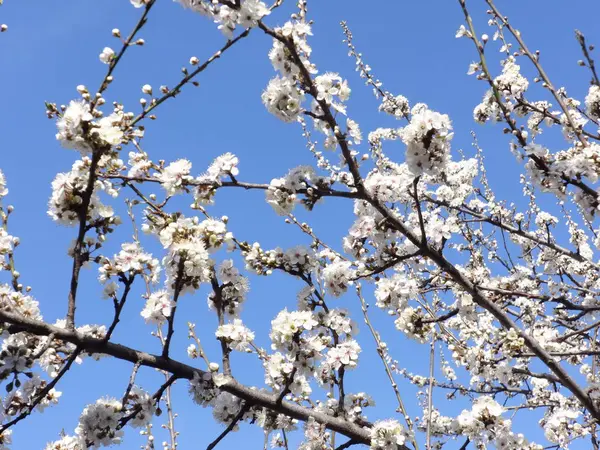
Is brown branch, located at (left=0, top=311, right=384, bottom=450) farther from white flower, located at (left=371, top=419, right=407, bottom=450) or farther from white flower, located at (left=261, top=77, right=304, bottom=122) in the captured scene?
white flower, located at (left=261, top=77, right=304, bottom=122)

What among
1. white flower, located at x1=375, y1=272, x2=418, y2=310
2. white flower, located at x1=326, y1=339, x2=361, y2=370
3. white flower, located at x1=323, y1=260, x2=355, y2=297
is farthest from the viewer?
white flower, located at x1=375, y1=272, x2=418, y2=310

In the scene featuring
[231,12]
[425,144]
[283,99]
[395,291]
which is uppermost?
[231,12]

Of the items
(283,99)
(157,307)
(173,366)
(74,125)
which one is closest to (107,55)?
(74,125)

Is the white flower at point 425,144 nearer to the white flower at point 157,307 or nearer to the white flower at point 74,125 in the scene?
the white flower at point 157,307

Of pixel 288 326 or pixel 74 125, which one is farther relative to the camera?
pixel 288 326

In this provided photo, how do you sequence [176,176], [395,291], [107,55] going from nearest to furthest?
[107,55]
[176,176]
[395,291]

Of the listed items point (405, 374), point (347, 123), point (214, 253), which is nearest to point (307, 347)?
point (214, 253)

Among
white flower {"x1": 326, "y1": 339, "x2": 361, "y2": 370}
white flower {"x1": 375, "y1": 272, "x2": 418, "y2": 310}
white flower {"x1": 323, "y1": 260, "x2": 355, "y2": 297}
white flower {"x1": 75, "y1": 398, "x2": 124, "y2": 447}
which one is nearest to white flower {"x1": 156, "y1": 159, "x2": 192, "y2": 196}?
white flower {"x1": 323, "y1": 260, "x2": 355, "y2": 297}

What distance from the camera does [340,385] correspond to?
4039 millimetres

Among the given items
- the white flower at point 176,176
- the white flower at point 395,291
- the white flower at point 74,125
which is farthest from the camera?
the white flower at point 395,291

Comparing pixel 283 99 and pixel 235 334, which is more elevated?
pixel 283 99

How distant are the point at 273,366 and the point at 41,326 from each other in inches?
60.4

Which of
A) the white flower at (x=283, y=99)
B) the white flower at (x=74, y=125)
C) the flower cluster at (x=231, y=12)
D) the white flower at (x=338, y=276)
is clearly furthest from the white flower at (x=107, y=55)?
the white flower at (x=338, y=276)

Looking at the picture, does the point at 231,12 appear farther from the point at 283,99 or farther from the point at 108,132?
the point at 108,132
